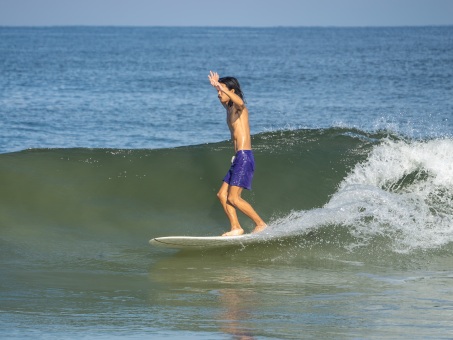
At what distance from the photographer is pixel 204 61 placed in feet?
218

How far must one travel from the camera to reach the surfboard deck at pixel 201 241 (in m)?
9.52

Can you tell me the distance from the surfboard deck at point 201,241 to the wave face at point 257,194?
41cm

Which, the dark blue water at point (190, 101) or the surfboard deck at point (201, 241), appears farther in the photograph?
the dark blue water at point (190, 101)

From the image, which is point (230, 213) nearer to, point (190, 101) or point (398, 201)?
point (398, 201)

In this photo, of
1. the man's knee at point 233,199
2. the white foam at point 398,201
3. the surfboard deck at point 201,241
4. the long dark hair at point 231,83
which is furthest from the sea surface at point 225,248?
the long dark hair at point 231,83

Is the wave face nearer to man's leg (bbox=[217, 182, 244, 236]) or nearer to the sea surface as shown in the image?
the sea surface

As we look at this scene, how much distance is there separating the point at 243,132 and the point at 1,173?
4.84 metres

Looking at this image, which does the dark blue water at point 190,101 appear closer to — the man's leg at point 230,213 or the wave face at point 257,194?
the wave face at point 257,194

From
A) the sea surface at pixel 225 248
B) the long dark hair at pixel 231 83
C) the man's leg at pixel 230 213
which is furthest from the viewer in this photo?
the man's leg at pixel 230 213

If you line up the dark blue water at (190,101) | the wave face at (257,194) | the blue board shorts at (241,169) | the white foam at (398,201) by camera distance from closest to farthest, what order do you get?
the blue board shorts at (241,169) < the white foam at (398,201) < the wave face at (257,194) < the dark blue water at (190,101)

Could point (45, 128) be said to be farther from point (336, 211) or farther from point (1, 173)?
point (336, 211)

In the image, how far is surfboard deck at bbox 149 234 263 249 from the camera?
375 inches

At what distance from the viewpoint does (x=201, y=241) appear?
A: 9562mm

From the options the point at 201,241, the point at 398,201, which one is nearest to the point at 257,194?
the point at 398,201
